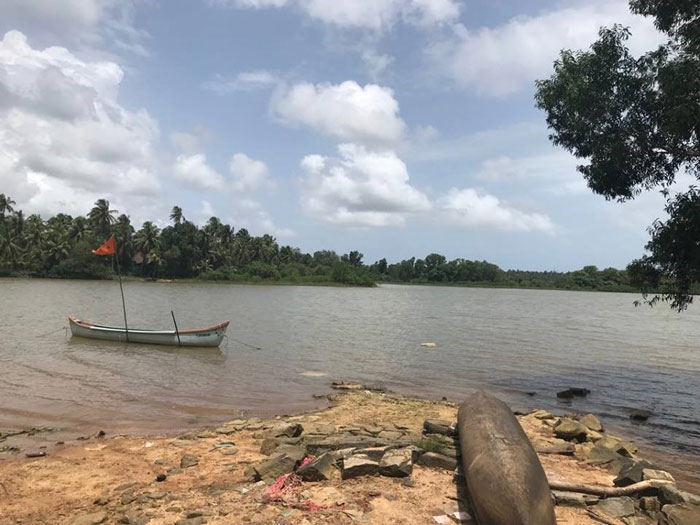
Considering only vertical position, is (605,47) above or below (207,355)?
above

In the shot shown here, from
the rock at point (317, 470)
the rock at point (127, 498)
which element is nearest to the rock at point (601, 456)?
the rock at point (317, 470)

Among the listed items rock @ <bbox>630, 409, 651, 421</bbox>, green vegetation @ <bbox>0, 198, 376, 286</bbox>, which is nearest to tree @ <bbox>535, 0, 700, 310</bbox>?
rock @ <bbox>630, 409, 651, 421</bbox>

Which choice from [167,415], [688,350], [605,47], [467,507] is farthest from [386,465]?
[688,350]

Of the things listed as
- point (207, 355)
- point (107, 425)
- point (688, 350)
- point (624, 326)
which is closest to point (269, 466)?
point (107, 425)

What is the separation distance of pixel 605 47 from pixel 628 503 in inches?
446

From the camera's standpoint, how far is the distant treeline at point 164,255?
8494cm

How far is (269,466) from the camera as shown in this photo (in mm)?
7195

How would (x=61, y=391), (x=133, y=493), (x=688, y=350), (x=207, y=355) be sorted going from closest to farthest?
1. (x=133, y=493)
2. (x=61, y=391)
3. (x=207, y=355)
4. (x=688, y=350)

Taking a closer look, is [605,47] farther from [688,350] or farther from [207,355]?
[688,350]

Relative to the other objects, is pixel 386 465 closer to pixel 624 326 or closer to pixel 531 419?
pixel 531 419

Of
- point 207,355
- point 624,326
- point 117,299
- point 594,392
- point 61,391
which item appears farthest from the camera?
point 117,299

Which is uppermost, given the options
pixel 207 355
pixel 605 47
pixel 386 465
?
pixel 605 47

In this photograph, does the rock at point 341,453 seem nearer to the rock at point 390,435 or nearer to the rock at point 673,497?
the rock at point 390,435

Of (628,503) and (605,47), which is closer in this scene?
(628,503)
